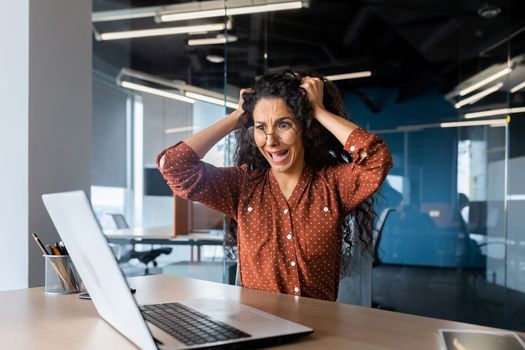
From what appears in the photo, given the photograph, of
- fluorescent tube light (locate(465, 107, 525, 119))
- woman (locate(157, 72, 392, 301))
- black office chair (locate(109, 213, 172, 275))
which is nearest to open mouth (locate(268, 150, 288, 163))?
woman (locate(157, 72, 392, 301))

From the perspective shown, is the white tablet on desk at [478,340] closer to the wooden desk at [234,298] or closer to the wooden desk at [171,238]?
the wooden desk at [234,298]

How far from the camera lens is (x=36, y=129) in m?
1.52

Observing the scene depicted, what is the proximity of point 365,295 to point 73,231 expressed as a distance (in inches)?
99.4

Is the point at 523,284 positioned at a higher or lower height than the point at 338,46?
lower

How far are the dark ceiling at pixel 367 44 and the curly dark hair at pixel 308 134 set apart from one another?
2.47 meters

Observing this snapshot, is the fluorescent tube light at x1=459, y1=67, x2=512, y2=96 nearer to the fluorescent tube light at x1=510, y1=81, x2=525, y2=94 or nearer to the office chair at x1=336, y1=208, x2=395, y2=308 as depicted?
the fluorescent tube light at x1=510, y1=81, x2=525, y2=94

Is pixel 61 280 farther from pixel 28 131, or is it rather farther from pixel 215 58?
pixel 215 58

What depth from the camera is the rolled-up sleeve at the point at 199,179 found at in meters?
1.49

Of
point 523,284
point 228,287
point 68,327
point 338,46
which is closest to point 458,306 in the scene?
point 523,284

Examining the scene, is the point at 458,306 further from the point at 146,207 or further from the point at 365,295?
the point at 146,207

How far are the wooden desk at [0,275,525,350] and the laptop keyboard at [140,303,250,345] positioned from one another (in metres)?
0.07

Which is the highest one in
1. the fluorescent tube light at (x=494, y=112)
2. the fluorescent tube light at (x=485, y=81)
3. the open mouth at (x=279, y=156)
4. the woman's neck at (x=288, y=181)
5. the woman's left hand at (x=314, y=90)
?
the fluorescent tube light at (x=485, y=81)

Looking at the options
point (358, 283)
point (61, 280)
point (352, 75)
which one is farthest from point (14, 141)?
point (352, 75)

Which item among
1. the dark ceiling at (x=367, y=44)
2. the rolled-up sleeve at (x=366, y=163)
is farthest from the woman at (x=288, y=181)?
the dark ceiling at (x=367, y=44)
